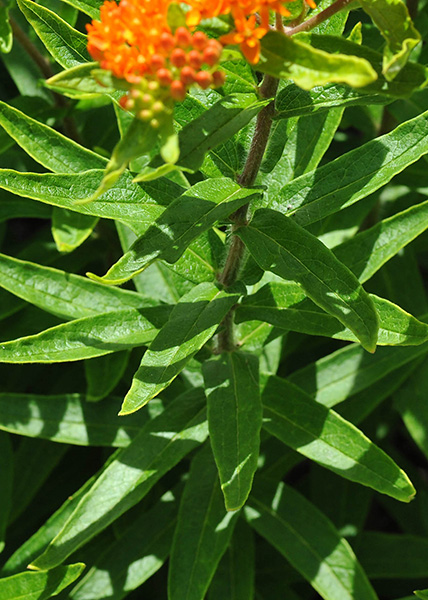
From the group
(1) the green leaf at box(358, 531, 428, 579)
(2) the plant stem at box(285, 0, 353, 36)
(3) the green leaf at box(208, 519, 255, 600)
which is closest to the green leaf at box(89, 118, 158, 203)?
(2) the plant stem at box(285, 0, 353, 36)

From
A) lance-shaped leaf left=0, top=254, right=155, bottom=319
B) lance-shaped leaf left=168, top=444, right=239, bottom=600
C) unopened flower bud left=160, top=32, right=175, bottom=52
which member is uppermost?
unopened flower bud left=160, top=32, right=175, bottom=52

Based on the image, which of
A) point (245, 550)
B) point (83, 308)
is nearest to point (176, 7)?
point (83, 308)

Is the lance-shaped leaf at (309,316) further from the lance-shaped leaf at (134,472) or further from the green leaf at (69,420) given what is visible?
the green leaf at (69,420)

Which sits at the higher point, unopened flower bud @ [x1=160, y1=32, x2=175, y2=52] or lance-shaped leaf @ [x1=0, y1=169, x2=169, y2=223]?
unopened flower bud @ [x1=160, y1=32, x2=175, y2=52]

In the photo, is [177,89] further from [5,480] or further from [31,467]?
[31,467]

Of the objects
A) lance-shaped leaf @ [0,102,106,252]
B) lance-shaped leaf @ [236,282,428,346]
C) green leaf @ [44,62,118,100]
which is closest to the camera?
green leaf @ [44,62,118,100]

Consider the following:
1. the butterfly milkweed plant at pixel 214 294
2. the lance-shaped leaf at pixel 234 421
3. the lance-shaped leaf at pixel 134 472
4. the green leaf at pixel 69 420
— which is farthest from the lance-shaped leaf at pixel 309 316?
the green leaf at pixel 69 420

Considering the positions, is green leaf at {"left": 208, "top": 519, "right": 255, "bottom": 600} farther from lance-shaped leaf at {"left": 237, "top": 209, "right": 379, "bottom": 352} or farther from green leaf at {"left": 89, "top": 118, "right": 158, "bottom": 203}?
green leaf at {"left": 89, "top": 118, "right": 158, "bottom": 203}
